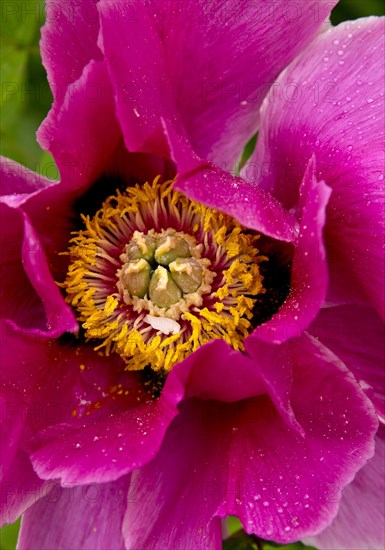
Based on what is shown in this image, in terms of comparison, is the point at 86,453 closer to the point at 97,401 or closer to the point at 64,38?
the point at 97,401

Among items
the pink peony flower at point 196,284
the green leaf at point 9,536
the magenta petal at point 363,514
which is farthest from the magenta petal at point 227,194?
the green leaf at point 9,536

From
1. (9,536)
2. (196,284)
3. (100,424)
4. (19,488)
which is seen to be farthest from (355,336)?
(9,536)

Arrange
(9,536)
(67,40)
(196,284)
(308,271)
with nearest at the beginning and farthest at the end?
(308,271)
(67,40)
(196,284)
(9,536)

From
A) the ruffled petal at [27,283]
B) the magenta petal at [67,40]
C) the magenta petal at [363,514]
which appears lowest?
the magenta petal at [363,514]

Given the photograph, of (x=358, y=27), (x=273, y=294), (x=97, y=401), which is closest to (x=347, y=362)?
(x=273, y=294)

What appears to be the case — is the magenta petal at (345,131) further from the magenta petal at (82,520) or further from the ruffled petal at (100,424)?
the magenta petal at (82,520)

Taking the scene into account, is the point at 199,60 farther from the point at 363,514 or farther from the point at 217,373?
the point at 363,514

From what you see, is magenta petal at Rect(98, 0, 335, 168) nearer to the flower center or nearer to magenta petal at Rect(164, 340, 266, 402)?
the flower center
